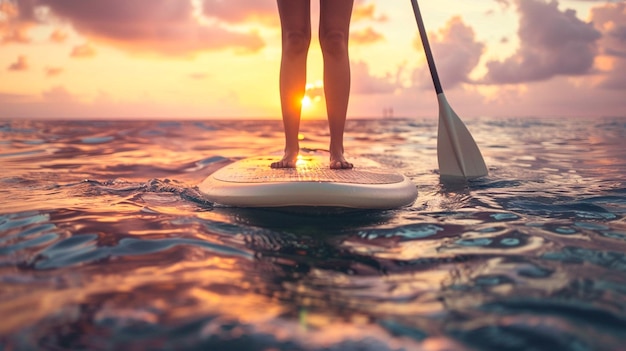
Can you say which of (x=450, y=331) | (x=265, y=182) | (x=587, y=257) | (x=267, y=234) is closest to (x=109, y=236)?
(x=267, y=234)

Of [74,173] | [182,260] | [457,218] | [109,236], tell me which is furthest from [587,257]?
[74,173]

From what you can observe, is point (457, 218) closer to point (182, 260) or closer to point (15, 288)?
point (182, 260)

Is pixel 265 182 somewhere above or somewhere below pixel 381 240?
above

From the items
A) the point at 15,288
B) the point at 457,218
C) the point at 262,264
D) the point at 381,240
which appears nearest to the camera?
the point at 15,288

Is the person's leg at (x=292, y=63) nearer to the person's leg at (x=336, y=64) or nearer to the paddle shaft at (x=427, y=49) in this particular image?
the person's leg at (x=336, y=64)

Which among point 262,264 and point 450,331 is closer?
point 450,331

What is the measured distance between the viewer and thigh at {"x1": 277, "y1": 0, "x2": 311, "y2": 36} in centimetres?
327

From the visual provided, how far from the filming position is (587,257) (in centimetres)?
199

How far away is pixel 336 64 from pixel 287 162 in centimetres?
75

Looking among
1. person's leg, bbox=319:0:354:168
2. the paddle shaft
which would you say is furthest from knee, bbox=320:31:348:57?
the paddle shaft

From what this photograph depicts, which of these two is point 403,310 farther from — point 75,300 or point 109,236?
point 109,236

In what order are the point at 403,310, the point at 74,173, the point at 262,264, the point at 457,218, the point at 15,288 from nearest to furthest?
the point at 403,310 → the point at 15,288 → the point at 262,264 → the point at 457,218 → the point at 74,173

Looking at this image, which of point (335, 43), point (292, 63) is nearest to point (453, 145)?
point (335, 43)

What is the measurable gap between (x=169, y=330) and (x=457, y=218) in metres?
1.84
